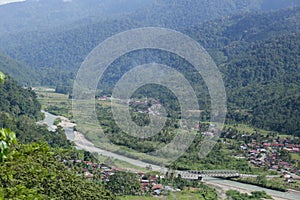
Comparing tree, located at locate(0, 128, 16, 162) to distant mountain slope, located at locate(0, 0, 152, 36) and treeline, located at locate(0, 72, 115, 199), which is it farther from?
distant mountain slope, located at locate(0, 0, 152, 36)

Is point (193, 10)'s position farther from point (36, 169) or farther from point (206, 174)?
point (36, 169)

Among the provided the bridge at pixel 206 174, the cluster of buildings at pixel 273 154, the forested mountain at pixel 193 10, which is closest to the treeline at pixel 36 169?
the bridge at pixel 206 174

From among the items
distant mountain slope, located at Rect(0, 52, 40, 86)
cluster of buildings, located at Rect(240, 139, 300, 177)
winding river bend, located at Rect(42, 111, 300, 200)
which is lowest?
winding river bend, located at Rect(42, 111, 300, 200)

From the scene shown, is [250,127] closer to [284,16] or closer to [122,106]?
[122,106]

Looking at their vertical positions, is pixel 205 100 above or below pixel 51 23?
below

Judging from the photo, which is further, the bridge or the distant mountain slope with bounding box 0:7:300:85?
the distant mountain slope with bounding box 0:7:300:85

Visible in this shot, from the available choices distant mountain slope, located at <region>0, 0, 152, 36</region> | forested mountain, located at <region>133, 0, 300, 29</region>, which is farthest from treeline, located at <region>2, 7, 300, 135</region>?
distant mountain slope, located at <region>0, 0, 152, 36</region>

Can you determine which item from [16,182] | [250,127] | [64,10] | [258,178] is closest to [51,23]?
[64,10]

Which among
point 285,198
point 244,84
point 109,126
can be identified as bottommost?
point 285,198
